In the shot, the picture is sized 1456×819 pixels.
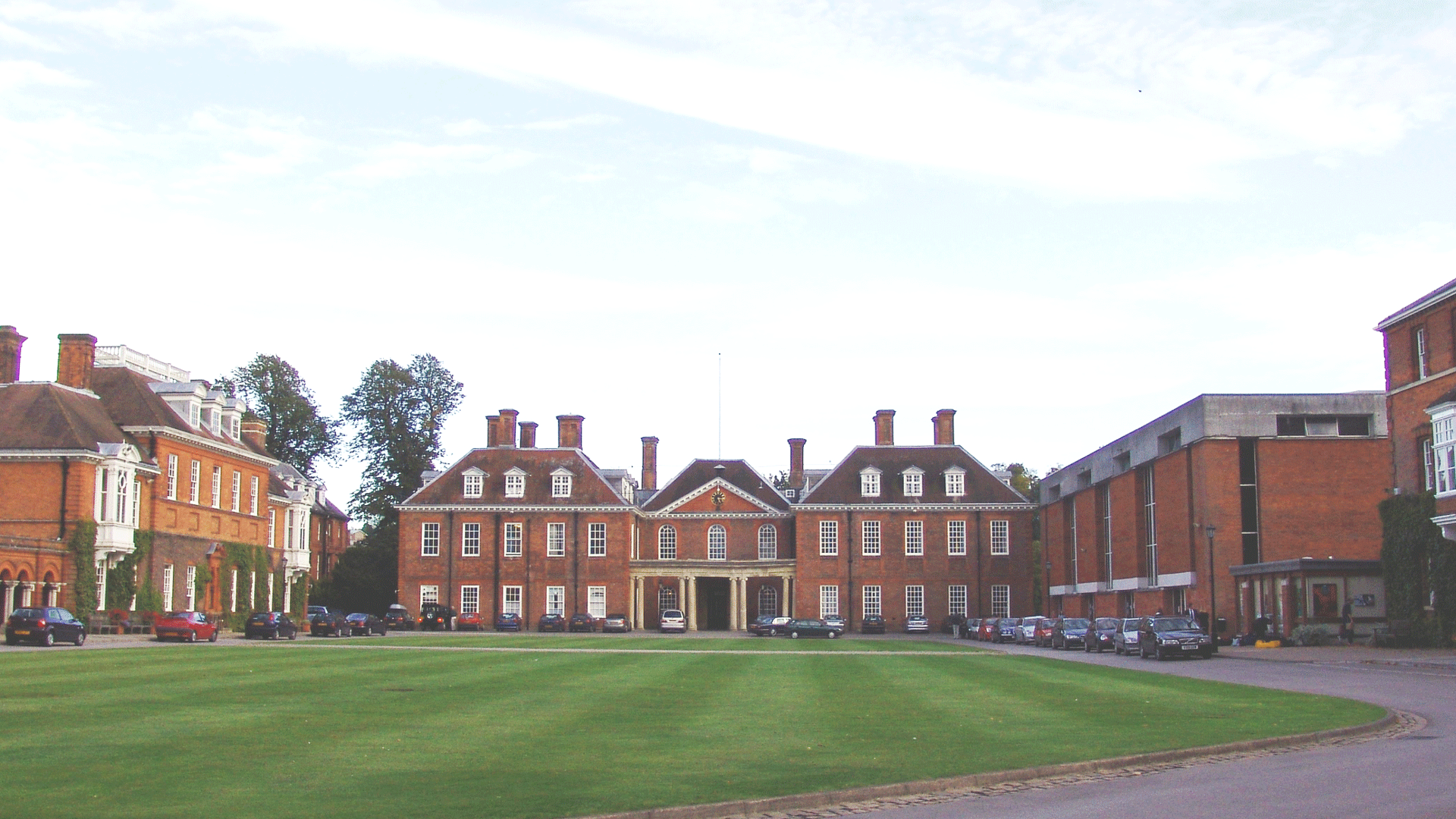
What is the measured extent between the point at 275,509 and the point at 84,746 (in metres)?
64.6

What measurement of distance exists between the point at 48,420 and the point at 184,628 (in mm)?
12116

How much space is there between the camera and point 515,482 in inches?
3265

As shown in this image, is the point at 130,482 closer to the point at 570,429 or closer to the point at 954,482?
the point at 570,429

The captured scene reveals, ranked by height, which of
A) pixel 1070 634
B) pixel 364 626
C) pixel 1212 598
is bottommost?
pixel 364 626

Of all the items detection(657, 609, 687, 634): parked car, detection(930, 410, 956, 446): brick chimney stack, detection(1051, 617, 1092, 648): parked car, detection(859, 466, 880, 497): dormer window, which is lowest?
detection(657, 609, 687, 634): parked car

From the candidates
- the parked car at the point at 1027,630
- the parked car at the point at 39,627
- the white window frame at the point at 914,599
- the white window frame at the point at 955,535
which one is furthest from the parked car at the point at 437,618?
the parked car at the point at 39,627

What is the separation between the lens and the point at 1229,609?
55.3 m

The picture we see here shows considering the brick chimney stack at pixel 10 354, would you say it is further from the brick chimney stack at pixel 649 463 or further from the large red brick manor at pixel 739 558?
the brick chimney stack at pixel 649 463

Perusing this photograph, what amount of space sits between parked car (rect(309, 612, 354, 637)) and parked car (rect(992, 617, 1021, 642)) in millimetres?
30418

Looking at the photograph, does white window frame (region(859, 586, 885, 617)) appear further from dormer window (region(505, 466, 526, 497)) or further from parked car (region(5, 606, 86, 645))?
parked car (region(5, 606, 86, 645))

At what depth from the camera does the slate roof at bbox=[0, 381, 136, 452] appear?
52.6 metres

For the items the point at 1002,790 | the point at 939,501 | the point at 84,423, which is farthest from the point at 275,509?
the point at 1002,790

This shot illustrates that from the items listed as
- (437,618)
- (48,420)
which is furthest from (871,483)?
(48,420)

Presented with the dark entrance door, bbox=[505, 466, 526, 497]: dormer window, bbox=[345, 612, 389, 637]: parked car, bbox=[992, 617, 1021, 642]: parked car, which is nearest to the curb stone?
bbox=[992, 617, 1021, 642]: parked car
